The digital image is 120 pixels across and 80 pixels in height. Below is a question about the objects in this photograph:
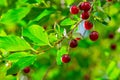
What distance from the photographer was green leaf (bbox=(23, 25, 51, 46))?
1.66 meters

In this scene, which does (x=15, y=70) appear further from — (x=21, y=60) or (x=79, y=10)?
(x=79, y=10)

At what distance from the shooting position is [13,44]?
5.42 feet

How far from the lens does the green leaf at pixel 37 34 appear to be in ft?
5.46

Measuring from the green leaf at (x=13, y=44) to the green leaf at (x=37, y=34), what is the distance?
0.03 metres

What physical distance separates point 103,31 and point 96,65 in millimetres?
469

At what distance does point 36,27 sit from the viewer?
168cm

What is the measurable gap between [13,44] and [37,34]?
0.33 feet

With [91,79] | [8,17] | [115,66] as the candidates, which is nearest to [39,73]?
[91,79]

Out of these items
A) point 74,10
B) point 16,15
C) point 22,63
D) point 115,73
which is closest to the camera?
point 22,63

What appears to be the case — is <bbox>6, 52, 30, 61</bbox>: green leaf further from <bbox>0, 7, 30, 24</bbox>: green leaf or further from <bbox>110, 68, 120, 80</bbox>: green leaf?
<bbox>110, 68, 120, 80</bbox>: green leaf

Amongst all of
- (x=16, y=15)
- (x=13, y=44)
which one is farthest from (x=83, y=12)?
(x=16, y=15)

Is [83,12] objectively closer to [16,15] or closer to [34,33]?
[34,33]

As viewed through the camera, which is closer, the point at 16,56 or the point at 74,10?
the point at 16,56

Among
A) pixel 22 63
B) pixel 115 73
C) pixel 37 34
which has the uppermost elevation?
pixel 37 34
